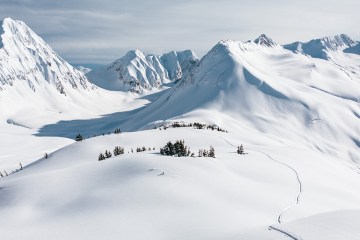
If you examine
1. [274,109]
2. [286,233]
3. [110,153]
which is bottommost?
[274,109]

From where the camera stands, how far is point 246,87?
176 m

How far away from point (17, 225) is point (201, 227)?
1216cm

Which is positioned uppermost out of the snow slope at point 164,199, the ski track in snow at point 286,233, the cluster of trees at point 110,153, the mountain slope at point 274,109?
the ski track in snow at point 286,233

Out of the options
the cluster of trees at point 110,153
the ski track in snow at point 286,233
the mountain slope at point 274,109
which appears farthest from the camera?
the mountain slope at point 274,109

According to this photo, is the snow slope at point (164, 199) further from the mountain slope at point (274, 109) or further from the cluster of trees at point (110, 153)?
the mountain slope at point (274, 109)

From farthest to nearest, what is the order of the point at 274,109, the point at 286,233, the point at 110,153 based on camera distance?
the point at 274,109
the point at 110,153
the point at 286,233

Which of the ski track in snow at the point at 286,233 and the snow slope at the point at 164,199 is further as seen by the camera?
the snow slope at the point at 164,199

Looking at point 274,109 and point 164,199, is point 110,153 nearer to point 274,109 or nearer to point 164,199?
point 164,199

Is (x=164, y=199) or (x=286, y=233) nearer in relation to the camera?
(x=286, y=233)

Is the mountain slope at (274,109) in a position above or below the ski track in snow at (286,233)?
below

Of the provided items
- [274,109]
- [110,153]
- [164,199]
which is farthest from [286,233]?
[274,109]

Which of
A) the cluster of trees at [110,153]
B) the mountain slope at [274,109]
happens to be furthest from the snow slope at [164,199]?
the mountain slope at [274,109]

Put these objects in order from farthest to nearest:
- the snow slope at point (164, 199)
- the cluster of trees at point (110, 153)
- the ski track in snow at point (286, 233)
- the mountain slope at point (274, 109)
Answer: the mountain slope at point (274, 109) < the cluster of trees at point (110, 153) < the snow slope at point (164, 199) < the ski track in snow at point (286, 233)

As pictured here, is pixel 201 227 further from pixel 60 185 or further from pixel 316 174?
pixel 316 174
